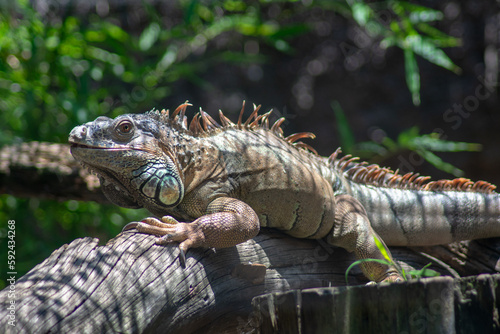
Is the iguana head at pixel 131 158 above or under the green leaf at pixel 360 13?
under

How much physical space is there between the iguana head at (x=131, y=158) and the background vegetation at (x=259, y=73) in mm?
2362

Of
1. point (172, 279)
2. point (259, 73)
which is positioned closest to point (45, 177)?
point (172, 279)

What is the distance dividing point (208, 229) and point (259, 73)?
7.33m

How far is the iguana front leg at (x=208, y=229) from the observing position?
290cm

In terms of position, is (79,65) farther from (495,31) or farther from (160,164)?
(495,31)

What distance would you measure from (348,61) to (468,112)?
2486 mm

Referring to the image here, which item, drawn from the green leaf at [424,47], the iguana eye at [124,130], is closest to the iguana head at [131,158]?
the iguana eye at [124,130]

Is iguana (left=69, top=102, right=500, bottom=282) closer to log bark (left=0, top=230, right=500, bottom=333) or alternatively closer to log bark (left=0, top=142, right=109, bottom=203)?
log bark (left=0, top=230, right=500, bottom=333)

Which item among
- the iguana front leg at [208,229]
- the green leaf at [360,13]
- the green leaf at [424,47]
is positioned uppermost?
the green leaf at [360,13]

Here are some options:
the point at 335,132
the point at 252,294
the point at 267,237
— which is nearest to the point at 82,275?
the point at 252,294

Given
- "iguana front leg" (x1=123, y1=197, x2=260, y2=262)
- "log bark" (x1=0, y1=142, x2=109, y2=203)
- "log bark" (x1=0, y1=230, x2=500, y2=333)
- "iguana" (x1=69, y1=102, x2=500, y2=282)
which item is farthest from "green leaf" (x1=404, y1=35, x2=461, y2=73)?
"log bark" (x1=0, y1=142, x2=109, y2=203)

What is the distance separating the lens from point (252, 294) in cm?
317

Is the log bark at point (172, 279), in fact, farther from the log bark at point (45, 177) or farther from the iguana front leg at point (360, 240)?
the log bark at point (45, 177)

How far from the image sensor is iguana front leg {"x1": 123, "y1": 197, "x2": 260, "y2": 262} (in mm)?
2896
